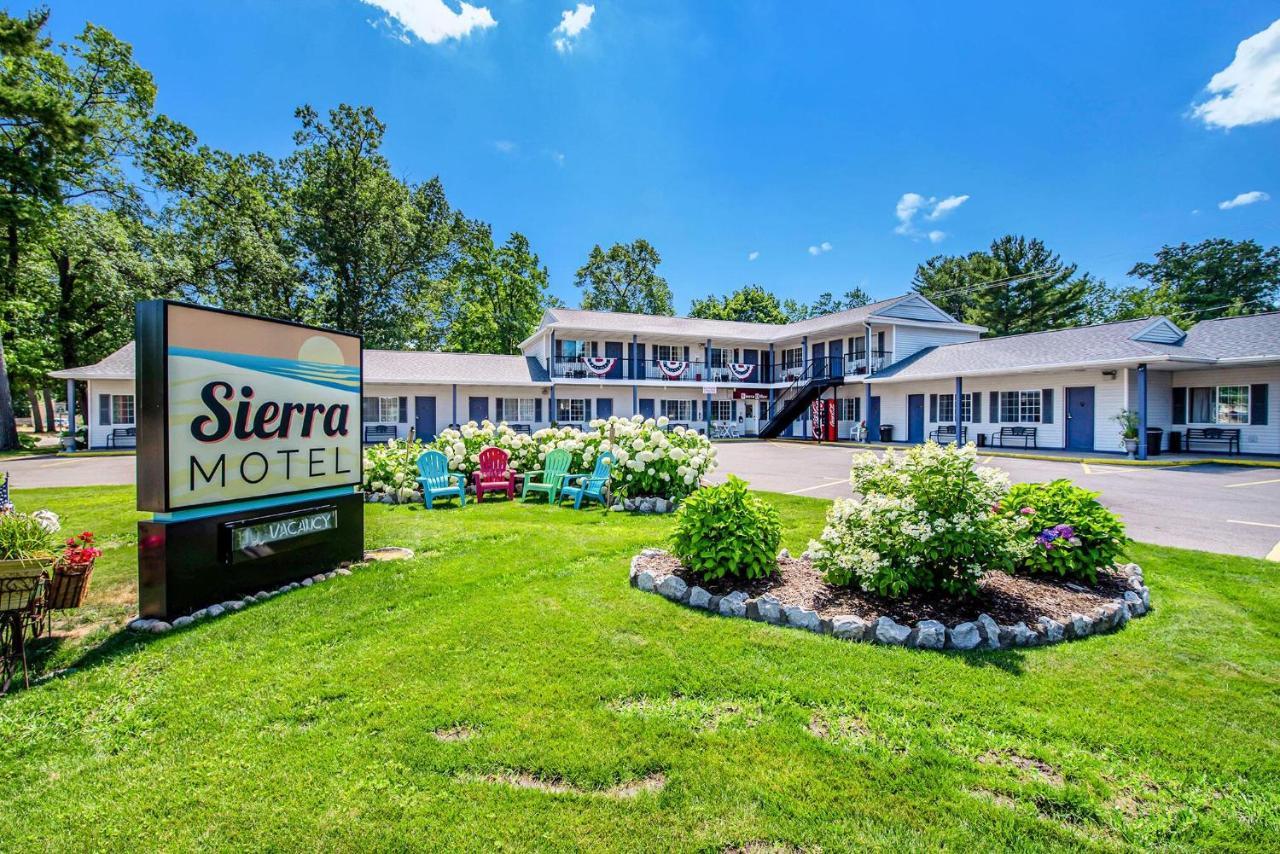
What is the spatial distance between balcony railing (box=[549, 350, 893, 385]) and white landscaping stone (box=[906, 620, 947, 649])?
2309cm

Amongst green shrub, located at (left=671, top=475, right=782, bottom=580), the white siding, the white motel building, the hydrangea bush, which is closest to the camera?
green shrub, located at (left=671, top=475, right=782, bottom=580)

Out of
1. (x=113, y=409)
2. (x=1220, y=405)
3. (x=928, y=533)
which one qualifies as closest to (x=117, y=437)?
(x=113, y=409)

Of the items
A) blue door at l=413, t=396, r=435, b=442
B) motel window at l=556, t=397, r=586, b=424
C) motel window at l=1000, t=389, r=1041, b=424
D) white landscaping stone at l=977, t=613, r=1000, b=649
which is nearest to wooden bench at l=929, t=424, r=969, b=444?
motel window at l=1000, t=389, r=1041, b=424

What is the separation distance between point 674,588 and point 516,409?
2318cm

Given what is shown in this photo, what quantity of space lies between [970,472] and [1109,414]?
19.0 m

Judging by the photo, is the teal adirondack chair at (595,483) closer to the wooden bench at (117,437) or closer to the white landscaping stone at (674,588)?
the white landscaping stone at (674,588)

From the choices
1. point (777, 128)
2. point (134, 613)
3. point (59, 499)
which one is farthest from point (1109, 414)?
point (59, 499)

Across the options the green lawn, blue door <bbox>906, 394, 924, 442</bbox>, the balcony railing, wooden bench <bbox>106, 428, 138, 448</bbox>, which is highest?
the balcony railing

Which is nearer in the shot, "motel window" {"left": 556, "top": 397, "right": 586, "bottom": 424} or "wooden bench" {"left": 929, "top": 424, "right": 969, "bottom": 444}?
"wooden bench" {"left": 929, "top": 424, "right": 969, "bottom": 444}

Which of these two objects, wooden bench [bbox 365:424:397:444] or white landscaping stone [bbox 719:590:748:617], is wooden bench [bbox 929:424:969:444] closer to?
white landscaping stone [bbox 719:590:748:617]

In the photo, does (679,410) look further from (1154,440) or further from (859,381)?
(1154,440)

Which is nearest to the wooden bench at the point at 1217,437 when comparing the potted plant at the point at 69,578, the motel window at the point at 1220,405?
the motel window at the point at 1220,405

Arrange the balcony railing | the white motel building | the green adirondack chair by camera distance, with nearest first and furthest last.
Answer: the green adirondack chair, the white motel building, the balcony railing

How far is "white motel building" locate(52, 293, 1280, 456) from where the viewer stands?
17781 millimetres
